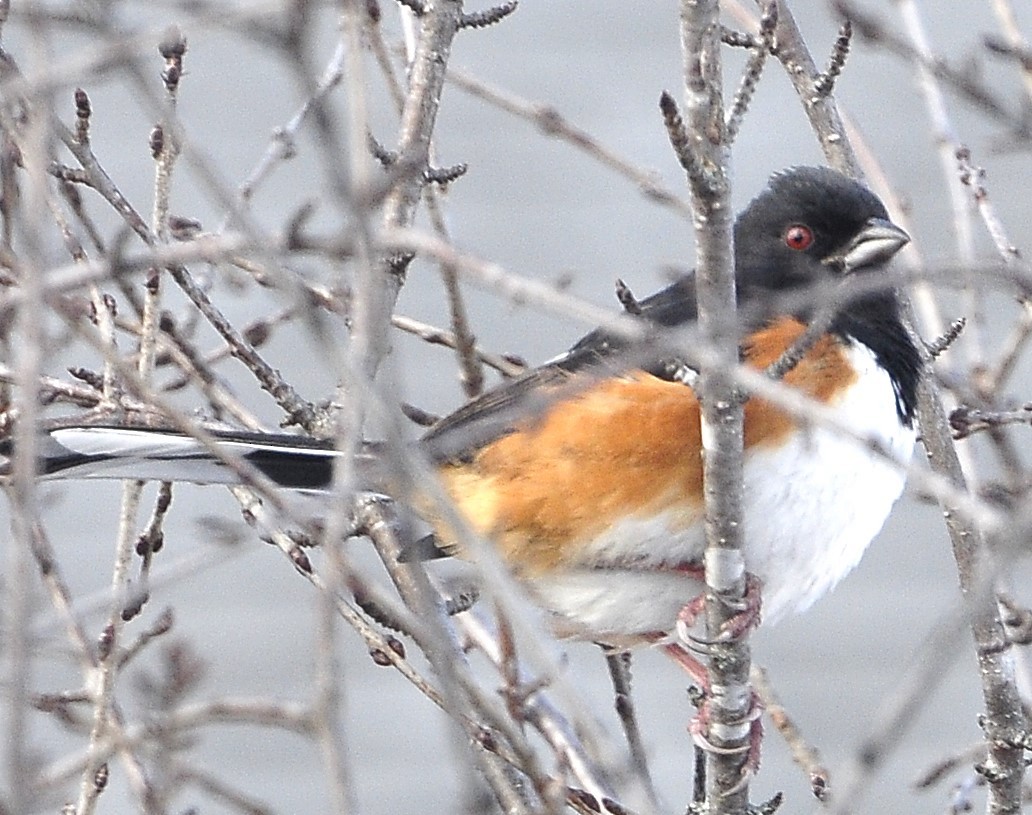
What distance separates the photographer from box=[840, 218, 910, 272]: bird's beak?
2727mm

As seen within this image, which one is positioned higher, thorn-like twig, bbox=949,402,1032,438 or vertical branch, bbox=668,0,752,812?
thorn-like twig, bbox=949,402,1032,438

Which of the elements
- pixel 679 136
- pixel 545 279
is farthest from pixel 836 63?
pixel 545 279

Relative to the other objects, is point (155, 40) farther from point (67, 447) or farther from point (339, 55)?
point (339, 55)

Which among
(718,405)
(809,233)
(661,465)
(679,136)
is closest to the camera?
(679,136)

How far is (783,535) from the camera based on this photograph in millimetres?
2586

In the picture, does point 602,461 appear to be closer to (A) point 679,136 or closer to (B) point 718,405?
(B) point 718,405

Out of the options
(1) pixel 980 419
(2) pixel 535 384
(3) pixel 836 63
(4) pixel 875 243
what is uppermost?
(4) pixel 875 243

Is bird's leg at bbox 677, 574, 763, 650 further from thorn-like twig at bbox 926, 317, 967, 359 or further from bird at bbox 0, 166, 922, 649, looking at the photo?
Result: thorn-like twig at bbox 926, 317, 967, 359

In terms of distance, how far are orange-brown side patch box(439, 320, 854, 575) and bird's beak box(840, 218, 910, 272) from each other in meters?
0.18

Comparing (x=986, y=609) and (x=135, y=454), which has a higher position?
(x=135, y=454)

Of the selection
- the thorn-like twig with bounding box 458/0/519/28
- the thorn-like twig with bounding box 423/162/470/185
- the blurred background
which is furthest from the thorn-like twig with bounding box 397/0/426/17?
the blurred background

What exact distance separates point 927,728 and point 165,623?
9.17ft

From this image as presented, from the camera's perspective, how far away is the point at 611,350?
266 cm

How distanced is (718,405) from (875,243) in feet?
3.06
